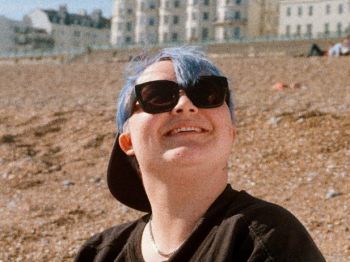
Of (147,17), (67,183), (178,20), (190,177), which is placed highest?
→ (147,17)

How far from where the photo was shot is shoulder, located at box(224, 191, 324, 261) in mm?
2385

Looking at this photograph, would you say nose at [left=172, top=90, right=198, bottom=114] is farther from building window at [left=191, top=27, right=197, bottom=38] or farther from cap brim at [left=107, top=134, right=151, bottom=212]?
building window at [left=191, top=27, right=197, bottom=38]

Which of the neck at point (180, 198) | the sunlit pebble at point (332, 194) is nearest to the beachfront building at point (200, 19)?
the sunlit pebble at point (332, 194)

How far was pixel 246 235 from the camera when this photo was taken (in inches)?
98.0

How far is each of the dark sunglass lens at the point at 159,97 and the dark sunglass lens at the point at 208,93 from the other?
7cm

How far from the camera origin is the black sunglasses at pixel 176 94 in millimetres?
2769

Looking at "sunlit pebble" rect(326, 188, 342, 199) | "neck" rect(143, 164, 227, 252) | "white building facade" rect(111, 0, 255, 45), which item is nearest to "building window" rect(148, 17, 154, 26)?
"white building facade" rect(111, 0, 255, 45)

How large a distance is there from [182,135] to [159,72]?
0.33 metres

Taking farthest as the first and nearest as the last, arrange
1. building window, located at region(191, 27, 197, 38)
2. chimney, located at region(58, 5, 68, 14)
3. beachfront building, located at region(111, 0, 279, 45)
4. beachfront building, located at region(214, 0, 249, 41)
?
chimney, located at region(58, 5, 68, 14), building window, located at region(191, 27, 197, 38), beachfront building, located at region(111, 0, 279, 45), beachfront building, located at region(214, 0, 249, 41)

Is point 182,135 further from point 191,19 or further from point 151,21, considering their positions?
point 151,21

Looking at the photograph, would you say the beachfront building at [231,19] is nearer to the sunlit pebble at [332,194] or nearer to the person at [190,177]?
the sunlit pebble at [332,194]

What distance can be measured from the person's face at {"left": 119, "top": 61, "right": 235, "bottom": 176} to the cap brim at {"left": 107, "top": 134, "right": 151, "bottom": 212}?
0.41 meters

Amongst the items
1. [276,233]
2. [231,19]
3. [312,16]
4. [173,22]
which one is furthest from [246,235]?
[173,22]

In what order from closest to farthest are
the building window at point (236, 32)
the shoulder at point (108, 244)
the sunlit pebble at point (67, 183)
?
the shoulder at point (108, 244)
the sunlit pebble at point (67, 183)
the building window at point (236, 32)
